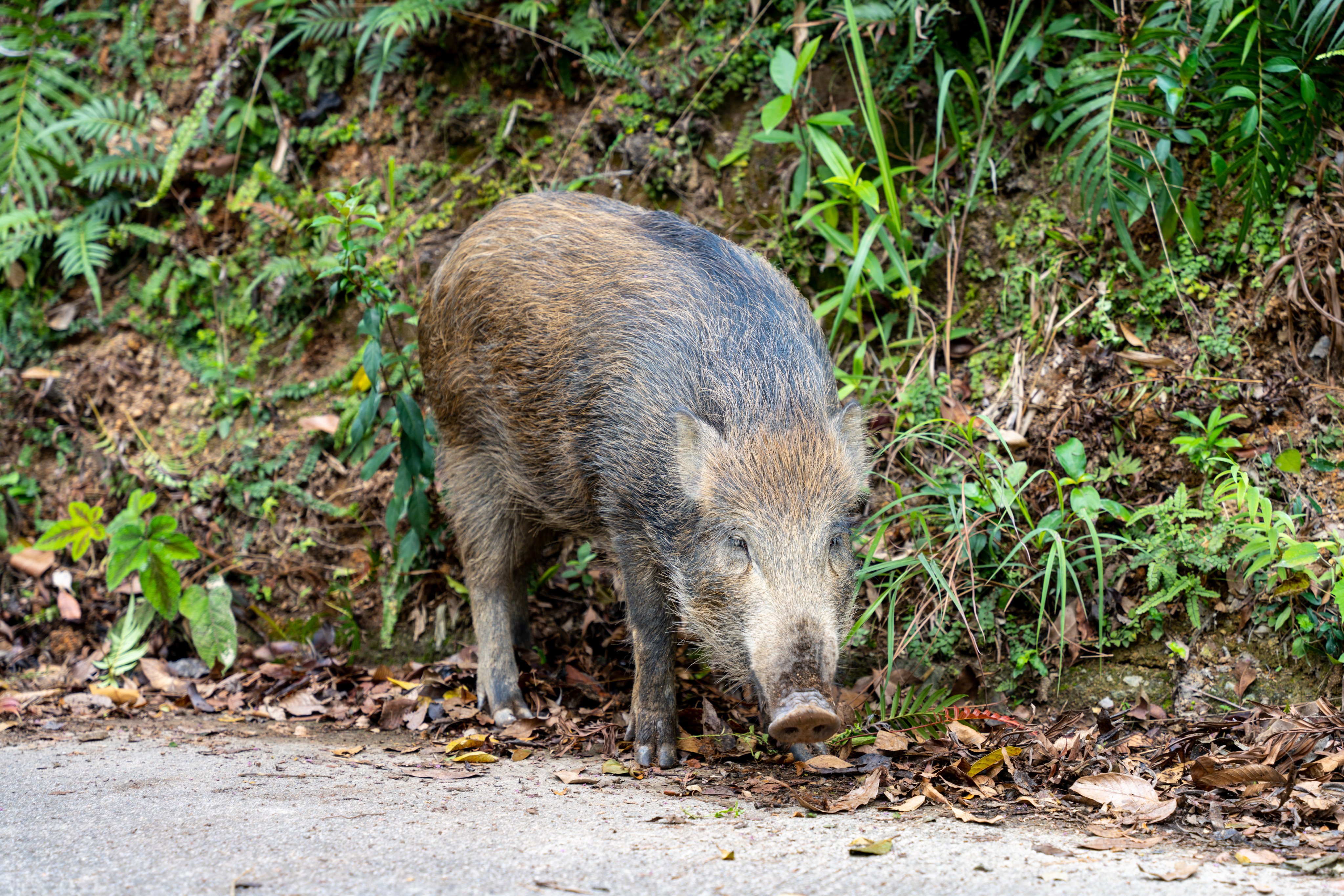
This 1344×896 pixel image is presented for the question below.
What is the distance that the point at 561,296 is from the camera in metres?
4.27

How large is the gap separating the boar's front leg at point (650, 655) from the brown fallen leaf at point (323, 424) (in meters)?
2.40

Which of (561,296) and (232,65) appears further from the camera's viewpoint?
(232,65)

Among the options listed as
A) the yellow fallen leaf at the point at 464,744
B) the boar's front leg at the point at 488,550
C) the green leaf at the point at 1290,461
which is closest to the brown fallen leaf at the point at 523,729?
the yellow fallen leaf at the point at 464,744

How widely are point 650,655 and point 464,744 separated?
814 millimetres

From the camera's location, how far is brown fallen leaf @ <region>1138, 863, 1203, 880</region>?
2375 millimetres

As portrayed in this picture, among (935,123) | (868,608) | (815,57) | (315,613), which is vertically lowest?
(315,613)

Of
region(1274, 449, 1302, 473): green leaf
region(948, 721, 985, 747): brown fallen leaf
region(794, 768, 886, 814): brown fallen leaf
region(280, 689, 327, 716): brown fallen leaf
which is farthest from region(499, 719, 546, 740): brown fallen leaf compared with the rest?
region(1274, 449, 1302, 473): green leaf

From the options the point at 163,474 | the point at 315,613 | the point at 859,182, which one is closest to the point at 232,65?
the point at 163,474

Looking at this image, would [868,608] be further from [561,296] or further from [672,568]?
[561,296]

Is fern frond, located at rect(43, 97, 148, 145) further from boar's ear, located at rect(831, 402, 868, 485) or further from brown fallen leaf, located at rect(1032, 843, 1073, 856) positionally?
brown fallen leaf, located at rect(1032, 843, 1073, 856)

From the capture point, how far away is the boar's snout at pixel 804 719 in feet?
10.1

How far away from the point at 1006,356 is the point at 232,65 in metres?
4.91

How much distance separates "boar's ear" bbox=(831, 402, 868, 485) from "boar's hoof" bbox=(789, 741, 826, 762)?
0.97m

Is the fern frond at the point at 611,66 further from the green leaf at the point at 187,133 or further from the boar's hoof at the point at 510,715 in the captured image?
the boar's hoof at the point at 510,715
